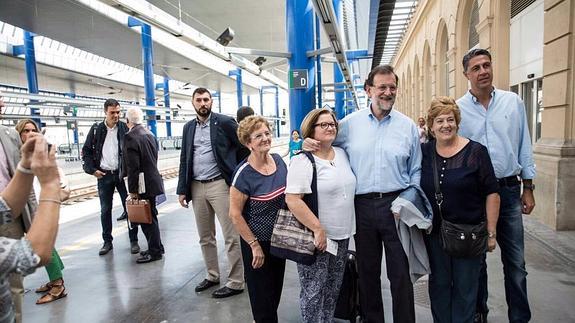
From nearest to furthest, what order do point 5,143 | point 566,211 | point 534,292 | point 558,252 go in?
point 5,143, point 534,292, point 558,252, point 566,211

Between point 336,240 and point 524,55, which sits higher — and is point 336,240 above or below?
below

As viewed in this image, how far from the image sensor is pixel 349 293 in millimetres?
2902

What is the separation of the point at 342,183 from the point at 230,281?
186 cm

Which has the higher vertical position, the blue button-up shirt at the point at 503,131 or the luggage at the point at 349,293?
the blue button-up shirt at the point at 503,131

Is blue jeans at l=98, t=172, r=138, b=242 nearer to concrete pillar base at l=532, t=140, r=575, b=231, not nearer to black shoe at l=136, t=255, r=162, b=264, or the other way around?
black shoe at l=136, t=255, r=162, b=264

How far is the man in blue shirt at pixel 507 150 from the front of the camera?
8.75 ft

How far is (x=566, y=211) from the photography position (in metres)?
5.22

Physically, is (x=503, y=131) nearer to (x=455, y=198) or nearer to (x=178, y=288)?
(x=455, y=198)

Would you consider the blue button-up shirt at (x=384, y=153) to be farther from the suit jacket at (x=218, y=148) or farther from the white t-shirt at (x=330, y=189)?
the suit jacket at (x=218, y=148)

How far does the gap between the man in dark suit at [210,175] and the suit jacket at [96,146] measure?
183 centimetres

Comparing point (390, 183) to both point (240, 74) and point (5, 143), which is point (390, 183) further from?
point (240, 74)

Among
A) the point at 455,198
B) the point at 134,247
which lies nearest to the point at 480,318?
the point at 455,198

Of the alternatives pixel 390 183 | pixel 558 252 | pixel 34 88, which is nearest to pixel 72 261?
pixel 390 183

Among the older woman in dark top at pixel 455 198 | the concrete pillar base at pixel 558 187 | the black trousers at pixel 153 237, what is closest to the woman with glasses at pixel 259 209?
the older woman in dark top at pixel 455 198
